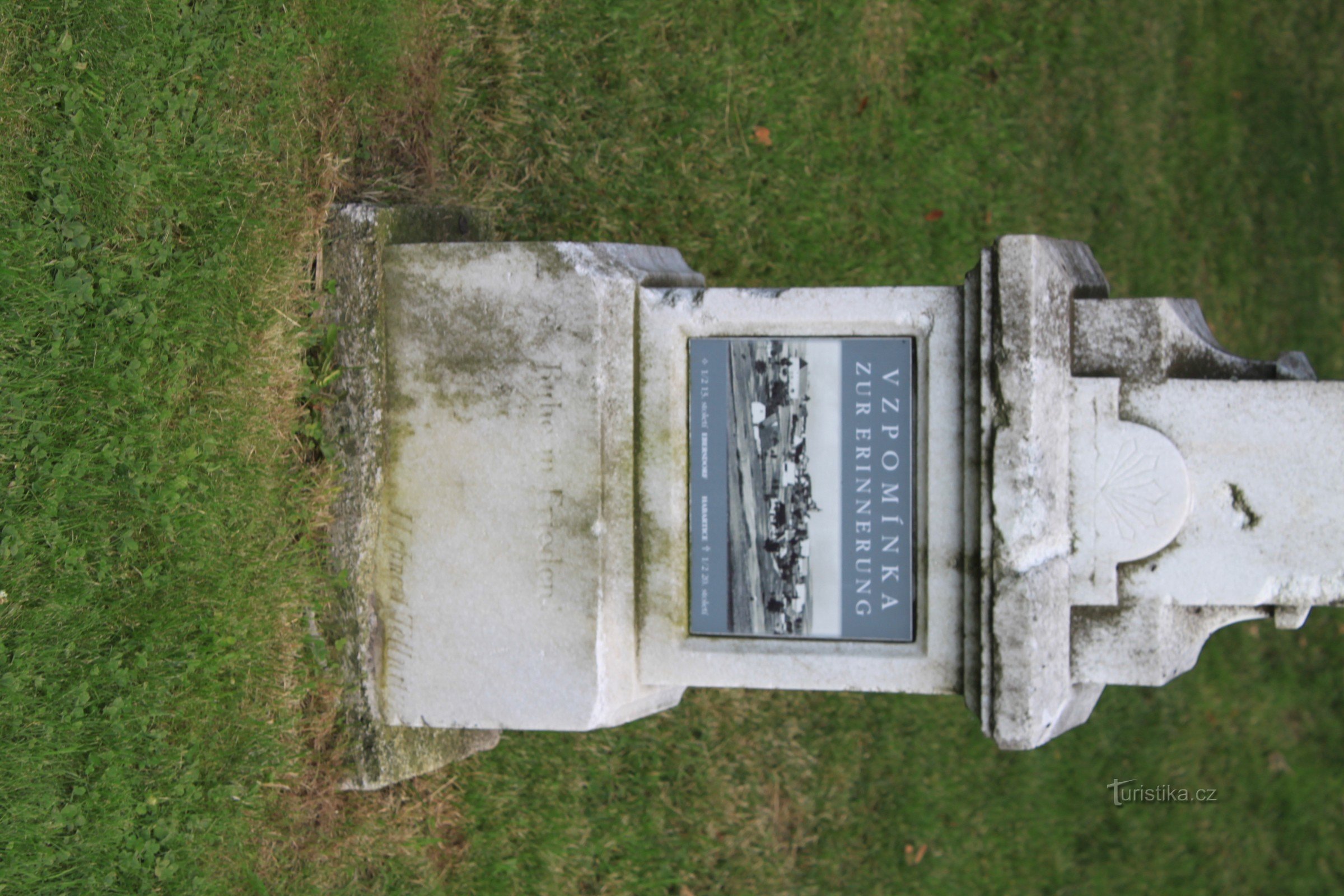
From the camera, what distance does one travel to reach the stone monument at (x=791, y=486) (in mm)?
3320

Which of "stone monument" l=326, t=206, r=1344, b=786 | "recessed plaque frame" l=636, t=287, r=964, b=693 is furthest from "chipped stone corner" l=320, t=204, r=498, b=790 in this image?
"recessed plaque frame" l=636, t=287, r=964, b=693

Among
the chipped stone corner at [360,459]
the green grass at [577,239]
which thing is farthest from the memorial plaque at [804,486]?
the green grass at [577,239]

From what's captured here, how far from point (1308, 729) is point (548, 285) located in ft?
20.3

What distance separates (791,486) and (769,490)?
2.6 inches

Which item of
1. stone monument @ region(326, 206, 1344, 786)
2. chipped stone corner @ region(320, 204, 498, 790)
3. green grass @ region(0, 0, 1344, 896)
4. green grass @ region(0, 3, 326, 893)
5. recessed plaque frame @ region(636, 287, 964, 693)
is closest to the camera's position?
green grass @ region(0, 3, 326, 893)

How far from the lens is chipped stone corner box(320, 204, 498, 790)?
3.78m

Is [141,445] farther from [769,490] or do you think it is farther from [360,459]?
[769,490]

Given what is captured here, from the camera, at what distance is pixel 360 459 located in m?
3.77

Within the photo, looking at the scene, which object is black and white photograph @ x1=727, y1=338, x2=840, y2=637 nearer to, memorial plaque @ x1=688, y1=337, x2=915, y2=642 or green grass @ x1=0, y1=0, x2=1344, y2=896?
memorial plaque @ x1=688, y1=337, x2=915, y2=642

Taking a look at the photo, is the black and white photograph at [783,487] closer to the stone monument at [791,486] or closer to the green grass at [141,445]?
the stone monument at [791,486]

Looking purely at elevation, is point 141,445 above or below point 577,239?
below

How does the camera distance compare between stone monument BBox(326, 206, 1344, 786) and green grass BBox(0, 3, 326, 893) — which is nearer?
green grass BBox(0, 3, 326, 893)

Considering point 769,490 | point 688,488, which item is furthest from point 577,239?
point 769,490

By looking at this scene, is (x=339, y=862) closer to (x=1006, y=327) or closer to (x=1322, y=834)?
(x=1006, y=327)
